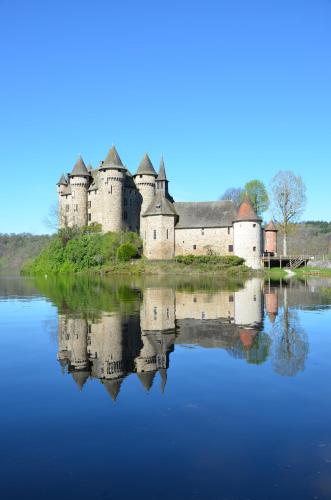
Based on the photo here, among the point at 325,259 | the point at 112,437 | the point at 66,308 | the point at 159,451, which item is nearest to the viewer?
the point at 159,451

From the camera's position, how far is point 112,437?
657cm

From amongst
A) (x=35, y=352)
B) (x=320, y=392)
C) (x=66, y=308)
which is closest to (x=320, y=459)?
(x=320, y=392)

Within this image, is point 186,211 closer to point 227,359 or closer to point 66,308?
point 66,308

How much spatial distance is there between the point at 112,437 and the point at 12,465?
1.44 metres

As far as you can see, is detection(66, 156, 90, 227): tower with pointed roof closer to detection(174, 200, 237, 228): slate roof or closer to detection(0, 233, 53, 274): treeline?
detection(174, 200, 237, 228): slate roof

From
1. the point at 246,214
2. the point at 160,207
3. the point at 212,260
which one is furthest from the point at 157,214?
the point at 246,214

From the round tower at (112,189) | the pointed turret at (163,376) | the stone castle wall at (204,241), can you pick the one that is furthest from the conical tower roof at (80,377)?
the round tower at (112,189)

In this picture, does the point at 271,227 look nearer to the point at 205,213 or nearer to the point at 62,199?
the point at 205,213

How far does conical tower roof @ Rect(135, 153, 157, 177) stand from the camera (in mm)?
63719

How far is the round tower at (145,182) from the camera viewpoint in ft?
209

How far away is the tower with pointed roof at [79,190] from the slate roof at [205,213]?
13924 mm

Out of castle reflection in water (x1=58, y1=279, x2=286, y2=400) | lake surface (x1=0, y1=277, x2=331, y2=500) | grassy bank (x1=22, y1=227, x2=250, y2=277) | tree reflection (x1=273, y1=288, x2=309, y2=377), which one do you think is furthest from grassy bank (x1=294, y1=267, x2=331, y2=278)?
lake surface (x1=0, y1=277, x2=331, y2=500)

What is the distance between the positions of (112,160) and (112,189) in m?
4.01

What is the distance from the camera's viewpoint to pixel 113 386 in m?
8.89
